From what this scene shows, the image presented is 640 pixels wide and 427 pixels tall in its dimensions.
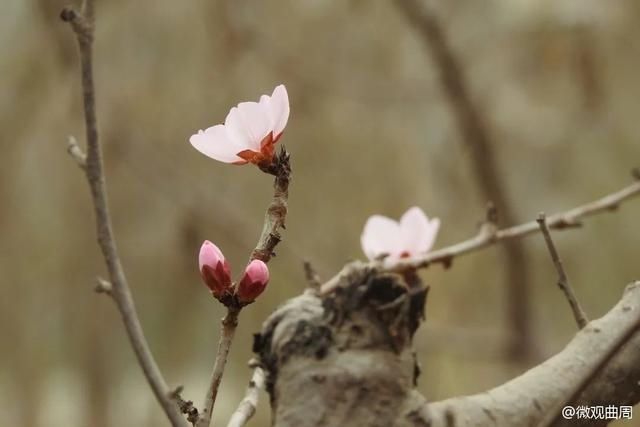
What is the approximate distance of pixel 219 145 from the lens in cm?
54

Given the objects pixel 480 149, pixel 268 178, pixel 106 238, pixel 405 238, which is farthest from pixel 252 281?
pixel 268 178

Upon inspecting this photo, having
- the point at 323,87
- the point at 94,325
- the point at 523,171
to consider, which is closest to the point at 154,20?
the point at 323,87

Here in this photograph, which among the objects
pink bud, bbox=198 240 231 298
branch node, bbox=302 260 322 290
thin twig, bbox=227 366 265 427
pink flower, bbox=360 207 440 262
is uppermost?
pink flower, bbox=360 207 440 262

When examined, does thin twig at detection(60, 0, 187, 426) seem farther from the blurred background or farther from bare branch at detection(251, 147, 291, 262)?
the blurred background

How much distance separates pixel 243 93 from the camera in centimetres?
214

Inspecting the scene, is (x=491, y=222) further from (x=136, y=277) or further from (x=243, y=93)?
(x=136, y=277)

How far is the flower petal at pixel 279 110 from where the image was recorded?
519 millimetres

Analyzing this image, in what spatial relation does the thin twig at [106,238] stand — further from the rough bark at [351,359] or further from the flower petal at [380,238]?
the flower petal at [380,238]

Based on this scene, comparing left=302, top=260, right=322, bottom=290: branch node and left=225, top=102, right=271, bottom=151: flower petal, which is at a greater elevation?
left=225, top=102, right=271, bottom=151: flower petal

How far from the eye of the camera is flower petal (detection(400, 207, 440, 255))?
80 cm

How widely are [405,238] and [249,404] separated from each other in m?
0.33

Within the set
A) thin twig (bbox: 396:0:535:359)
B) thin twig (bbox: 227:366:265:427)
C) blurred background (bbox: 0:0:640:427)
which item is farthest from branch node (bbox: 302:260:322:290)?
blurred background (bbox: 0:0:640:427)

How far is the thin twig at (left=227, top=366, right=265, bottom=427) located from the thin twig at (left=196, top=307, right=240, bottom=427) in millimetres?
25

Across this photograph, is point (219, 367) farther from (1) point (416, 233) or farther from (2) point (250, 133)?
(1) point (416, 233)
